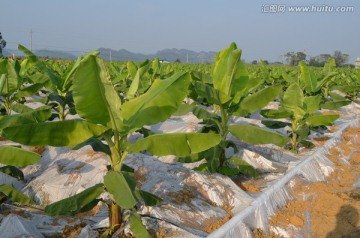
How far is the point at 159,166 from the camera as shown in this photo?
446cm

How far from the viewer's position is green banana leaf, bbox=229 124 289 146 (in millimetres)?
4188

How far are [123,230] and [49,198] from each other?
1377mm

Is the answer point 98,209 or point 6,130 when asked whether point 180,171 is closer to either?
point 98,209

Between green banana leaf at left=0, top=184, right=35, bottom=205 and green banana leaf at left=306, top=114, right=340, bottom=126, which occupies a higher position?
green banana leaf at left=306, top=114, right=340, bottom=126

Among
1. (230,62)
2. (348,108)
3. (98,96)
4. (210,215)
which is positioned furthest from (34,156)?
(348,108)

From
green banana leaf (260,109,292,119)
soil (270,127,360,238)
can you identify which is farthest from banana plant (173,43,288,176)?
green banana leaf (260,109,292,119)

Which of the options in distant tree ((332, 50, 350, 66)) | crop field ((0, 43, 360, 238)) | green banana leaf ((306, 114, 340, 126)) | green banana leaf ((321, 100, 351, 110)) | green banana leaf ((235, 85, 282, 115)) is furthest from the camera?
distant tree ((332, 50, 350, 66))

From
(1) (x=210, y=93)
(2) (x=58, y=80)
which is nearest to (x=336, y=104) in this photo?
(1) (x=210, y=93)

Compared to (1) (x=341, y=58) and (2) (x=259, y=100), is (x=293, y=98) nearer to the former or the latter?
(2) (x=259, y=100)

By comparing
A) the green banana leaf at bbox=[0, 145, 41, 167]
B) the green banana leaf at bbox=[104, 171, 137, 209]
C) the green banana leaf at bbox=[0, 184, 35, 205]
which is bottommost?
the green banana leaf at bbox=[0, 184, 35, 205]

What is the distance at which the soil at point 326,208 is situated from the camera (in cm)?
388

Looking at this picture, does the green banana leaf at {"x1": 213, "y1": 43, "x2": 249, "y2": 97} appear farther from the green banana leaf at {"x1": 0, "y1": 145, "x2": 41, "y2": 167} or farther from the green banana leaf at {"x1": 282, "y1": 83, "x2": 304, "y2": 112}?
the green banana leaf at {"x1": 0, "y1": 145, "x2": 41, "y2": 167}

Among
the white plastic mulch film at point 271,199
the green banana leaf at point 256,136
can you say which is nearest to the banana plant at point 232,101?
the green banana leaf at point 256,136

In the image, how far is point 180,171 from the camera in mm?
4387
